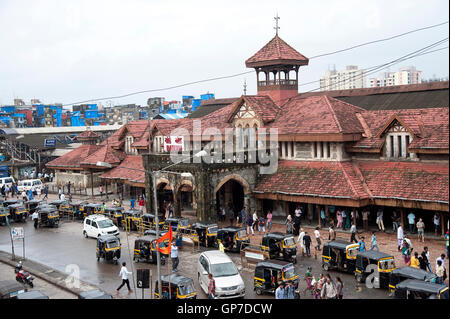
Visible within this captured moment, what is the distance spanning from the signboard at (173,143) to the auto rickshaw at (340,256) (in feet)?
79.6

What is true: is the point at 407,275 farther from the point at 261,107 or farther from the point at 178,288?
the point at 261,107

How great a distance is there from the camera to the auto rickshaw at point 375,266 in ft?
78.3

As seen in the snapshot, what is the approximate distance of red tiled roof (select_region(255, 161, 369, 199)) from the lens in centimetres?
3469

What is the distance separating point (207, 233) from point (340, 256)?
393 inches

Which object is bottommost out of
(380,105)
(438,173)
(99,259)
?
(99,259)

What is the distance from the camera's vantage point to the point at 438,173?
1244 inches

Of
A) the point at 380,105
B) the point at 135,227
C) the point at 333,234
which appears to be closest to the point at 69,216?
the point at 135,227

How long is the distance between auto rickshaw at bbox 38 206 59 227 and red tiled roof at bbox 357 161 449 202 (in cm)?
2674

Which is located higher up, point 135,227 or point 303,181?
point 303,181

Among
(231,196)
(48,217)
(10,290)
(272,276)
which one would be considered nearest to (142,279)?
(272,276)
